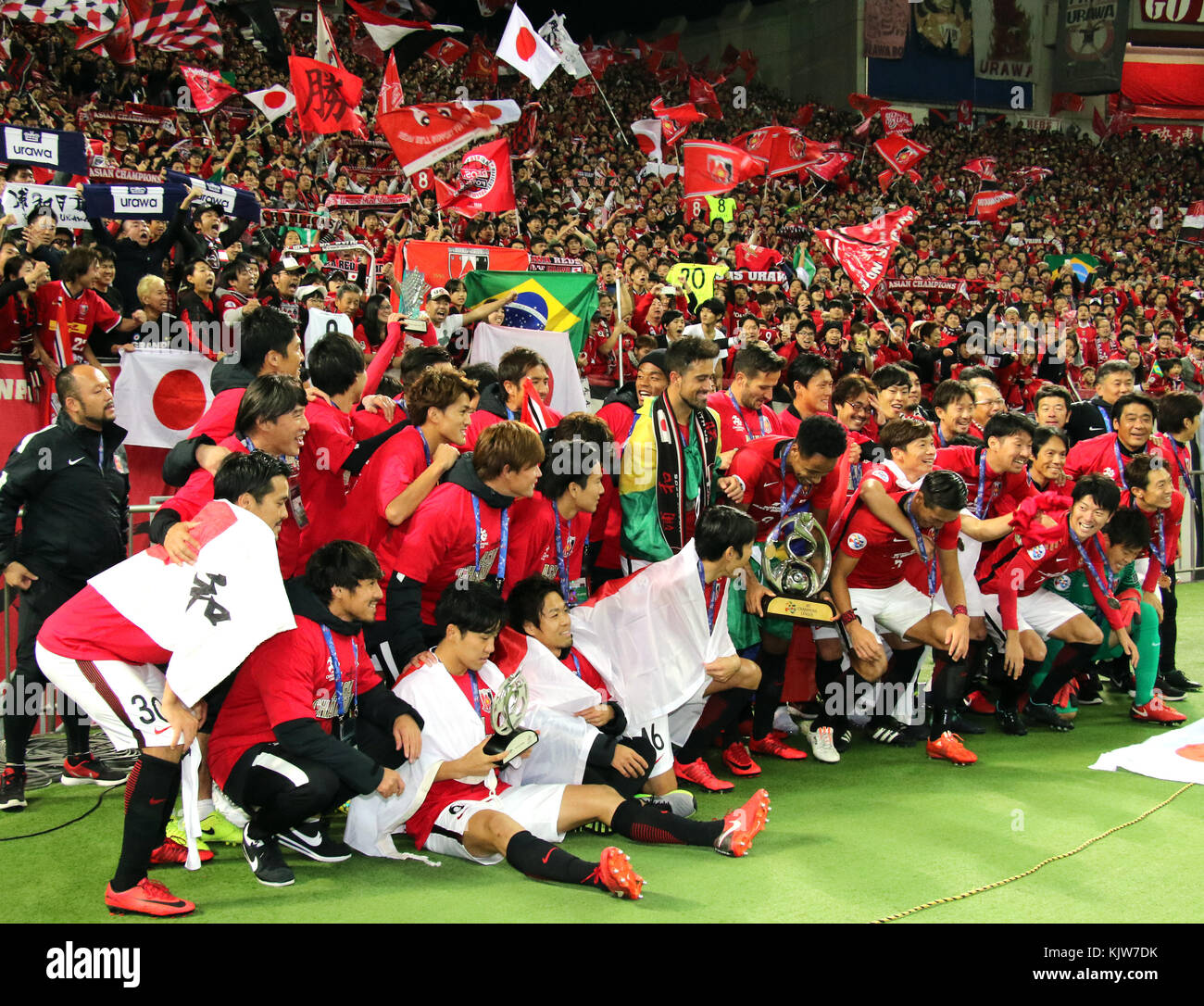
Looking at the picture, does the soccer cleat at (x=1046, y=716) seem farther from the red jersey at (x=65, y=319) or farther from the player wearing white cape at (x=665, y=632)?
the red jersey at (x=65, y=319)

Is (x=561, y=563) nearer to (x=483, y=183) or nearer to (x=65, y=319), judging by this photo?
(x=65, y=319)

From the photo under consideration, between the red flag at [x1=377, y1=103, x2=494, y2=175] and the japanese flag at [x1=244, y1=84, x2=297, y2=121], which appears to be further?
the japanese flag at [x1=244, y1=84, x2=297, y2=121]

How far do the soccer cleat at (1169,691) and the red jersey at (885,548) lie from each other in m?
2.21

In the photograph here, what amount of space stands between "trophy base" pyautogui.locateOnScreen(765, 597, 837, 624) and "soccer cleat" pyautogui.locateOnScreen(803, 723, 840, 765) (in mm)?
782

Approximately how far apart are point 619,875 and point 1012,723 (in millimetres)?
3568

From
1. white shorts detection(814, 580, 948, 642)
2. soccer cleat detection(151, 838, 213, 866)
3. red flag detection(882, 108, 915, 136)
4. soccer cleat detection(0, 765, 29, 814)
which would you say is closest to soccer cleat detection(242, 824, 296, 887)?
soccer cleat detection(151, 838, 213, 866)

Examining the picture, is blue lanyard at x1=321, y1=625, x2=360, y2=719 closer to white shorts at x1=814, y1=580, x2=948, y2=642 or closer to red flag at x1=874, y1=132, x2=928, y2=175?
white shorts at x1=814, y1=580, x2=948, y2=642

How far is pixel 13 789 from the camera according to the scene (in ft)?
A: 16.2

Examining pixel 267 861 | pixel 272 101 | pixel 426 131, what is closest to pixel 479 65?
pixel 272 101

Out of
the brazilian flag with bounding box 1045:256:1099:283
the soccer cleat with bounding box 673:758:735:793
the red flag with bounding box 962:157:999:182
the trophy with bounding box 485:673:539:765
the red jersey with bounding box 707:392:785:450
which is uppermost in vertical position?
the red flag with bounding box 962:157:999:182

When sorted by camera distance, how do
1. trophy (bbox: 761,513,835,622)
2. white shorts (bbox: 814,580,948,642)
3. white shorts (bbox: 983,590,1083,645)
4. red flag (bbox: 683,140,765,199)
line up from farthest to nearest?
red flag (bbox: 683,140,765,199)
white shorts (bbox: 983,590,1083,645)
white shorts (bbox: 814,580,948,642)
trophy (bbox: 761,513,835,622)

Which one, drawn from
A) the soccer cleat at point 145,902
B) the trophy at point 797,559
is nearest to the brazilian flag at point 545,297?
the trophy at point 797,559

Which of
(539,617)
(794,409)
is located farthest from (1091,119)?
(539,617)

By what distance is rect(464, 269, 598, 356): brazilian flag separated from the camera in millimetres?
9438
